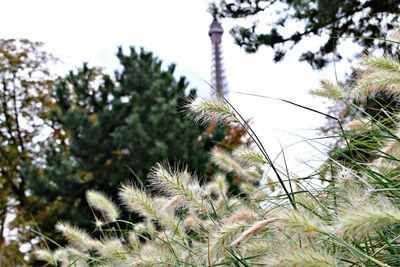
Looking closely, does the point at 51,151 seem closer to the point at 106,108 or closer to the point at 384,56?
the point at 106,108

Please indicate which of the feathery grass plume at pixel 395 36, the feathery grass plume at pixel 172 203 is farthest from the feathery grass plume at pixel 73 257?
the feathery grass plume at pixel 395 36

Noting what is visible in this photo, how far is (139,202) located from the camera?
2.17m

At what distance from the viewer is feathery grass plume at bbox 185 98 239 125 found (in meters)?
1.94

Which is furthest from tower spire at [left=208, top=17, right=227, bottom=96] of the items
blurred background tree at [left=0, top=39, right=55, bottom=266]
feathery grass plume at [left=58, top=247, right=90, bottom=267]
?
feathery grass plume at [left=58, top=247, right=90, bottom=267]

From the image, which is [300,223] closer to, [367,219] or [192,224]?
[367,219]

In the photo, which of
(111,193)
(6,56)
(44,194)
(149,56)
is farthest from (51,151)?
(6,56)

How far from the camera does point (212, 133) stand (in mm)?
13445

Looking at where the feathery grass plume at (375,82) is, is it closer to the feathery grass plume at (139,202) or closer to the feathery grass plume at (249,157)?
the feathery grass plume at (249,157)

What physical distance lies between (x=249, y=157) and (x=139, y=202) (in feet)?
1.58

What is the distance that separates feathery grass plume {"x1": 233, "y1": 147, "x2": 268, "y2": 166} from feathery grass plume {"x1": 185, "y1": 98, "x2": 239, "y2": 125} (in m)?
0.35

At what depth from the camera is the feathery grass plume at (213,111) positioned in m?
1.94

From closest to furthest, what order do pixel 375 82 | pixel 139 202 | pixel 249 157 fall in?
1. pixel 375 82
2. pixel 139 202
3. pixel 249 157

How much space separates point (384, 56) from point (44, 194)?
1171 cm

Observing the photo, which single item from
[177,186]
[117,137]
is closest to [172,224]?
[177,186]
